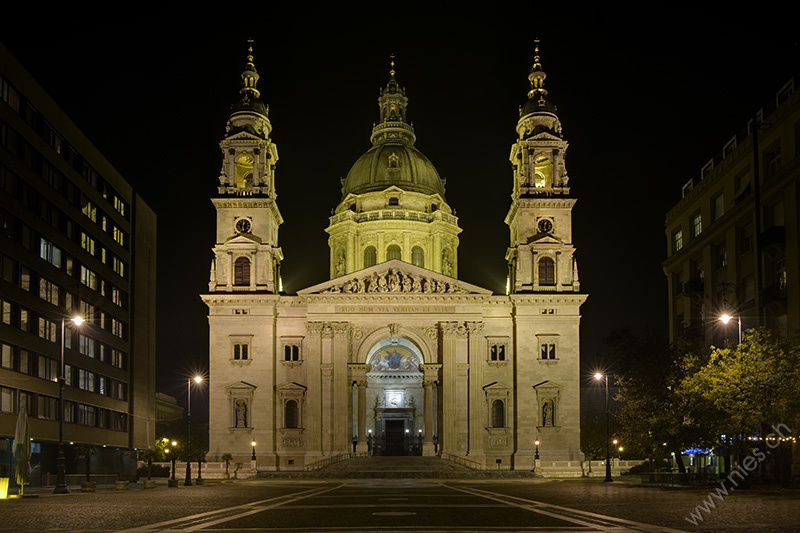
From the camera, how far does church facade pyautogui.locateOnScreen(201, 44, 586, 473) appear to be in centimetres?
8350

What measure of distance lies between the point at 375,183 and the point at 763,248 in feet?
189

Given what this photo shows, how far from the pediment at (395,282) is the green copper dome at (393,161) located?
1969 cm

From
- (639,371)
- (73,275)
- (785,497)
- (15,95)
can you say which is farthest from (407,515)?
(73,275)

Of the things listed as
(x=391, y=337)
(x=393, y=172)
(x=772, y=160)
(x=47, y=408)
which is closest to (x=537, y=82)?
(x=393, y=172)

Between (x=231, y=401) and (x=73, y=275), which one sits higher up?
(x=73, y=275)

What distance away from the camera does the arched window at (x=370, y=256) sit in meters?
102

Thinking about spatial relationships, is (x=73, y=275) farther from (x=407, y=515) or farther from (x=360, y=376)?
(x=407, y=515)

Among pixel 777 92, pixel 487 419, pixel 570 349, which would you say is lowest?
pixel 487 419

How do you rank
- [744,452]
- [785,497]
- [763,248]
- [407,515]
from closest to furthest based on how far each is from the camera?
[407,515] < [785,497] < [744,452] < [763,248]

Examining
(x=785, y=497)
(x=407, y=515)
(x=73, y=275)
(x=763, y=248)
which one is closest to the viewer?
(x=407, y=515)

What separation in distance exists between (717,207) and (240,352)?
39.8 metres

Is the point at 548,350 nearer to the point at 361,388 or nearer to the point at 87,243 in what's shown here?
the point at 361,388

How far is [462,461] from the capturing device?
7656 centimetres

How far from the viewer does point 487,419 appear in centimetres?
8456
